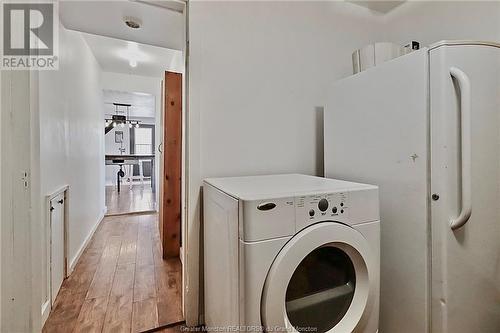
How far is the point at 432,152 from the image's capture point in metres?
1.08

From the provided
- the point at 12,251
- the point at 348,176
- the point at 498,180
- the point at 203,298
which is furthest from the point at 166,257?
the point at 498,180

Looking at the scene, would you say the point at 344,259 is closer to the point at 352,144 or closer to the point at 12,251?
the point at 352,144

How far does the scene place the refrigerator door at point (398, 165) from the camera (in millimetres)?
1122

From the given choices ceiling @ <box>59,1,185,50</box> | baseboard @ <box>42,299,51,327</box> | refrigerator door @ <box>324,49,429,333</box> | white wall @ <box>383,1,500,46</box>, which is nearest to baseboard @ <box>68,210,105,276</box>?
baseboard @ <box>42,299,51,327</box>

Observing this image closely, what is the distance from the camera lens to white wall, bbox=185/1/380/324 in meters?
1.55

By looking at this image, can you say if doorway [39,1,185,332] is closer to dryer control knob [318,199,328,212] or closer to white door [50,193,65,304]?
white door [50,193,65,304]

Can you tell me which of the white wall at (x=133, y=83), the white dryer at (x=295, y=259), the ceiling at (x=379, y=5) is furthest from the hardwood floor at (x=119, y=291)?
the ceiling at (x=379, y=5)

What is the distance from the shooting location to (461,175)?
1.05 m

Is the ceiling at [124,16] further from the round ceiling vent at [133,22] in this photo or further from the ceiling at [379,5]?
the ceiling at [379,5]

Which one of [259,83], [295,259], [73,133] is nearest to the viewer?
[295,259]

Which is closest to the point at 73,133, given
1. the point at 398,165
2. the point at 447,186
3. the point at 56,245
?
the point at 56,245

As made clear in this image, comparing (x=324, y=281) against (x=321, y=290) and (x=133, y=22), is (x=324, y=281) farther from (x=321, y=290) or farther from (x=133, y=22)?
(x=133, y=22)

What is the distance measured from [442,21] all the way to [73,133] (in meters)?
3.15

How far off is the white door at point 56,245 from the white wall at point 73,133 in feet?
0.42
